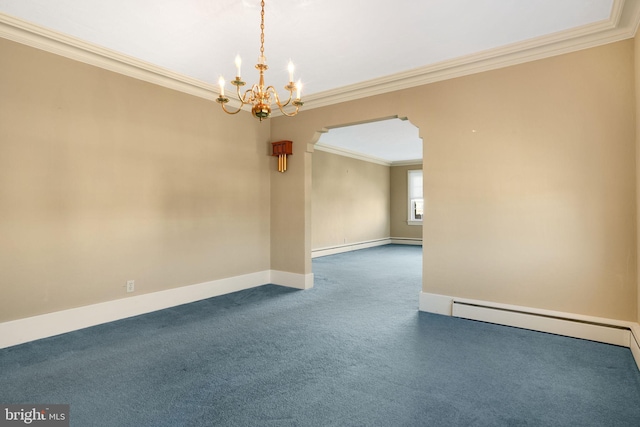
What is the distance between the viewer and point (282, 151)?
15.8ft

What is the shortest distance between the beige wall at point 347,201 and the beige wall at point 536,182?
431 cm

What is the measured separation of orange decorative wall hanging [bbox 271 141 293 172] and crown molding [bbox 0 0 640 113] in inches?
36.9

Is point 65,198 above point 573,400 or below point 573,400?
above

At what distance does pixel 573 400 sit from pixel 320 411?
4.87ft

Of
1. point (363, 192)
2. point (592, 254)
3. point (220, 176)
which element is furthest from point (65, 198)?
point (363, 192)

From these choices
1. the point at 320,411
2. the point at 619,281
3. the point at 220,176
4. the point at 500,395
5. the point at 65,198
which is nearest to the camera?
the point at 320,411

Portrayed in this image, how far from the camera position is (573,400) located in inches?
77.4

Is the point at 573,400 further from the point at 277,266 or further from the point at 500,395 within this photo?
the point at 277,266

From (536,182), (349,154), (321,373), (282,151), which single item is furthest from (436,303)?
(349,154)

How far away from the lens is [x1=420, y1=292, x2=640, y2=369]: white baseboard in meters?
2.74

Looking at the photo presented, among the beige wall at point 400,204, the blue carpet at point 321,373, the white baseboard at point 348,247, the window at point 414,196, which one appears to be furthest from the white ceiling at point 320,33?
the beige wall at point 400,204

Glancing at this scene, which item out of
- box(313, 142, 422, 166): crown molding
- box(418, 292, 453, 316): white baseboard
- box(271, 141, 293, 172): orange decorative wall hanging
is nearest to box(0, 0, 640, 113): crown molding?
box(271, 141, 293, 172): orange decorative wall hanging

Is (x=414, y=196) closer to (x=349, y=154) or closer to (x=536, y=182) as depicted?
(x=349, y=154)

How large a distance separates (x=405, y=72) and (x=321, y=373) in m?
3.13
